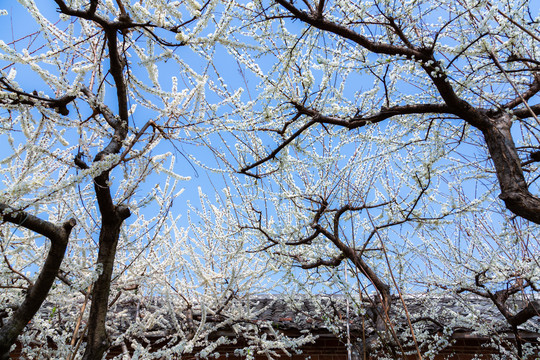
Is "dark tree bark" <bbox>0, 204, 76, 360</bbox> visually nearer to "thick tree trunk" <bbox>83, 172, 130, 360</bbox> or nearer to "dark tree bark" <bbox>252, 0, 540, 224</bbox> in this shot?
"thick tree trunk" <bbox>83, 172, 130, 360</bbox>

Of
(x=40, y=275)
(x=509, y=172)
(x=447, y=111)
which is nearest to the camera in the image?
(x=40, y=275)

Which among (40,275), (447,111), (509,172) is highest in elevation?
(447,111)

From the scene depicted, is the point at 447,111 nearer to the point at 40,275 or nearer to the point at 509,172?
the point at 509,172

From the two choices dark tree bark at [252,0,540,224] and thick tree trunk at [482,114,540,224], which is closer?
thick tree trunk at [482,114,540,224]

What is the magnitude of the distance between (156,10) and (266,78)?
107 cm

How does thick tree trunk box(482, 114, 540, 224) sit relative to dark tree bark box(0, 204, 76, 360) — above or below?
above

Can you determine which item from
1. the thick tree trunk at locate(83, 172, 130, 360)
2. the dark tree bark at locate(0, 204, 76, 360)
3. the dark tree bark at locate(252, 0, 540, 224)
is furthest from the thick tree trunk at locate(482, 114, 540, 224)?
the dark tree bark at locate(0, 204, 76, 360)

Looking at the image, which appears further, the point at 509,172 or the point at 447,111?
the point at 447,111

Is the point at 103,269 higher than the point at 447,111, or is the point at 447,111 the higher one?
the point at 447,111

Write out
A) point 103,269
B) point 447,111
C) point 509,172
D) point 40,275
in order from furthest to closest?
point 447,111 → point 509,172 → point 103,269 → point 40,275

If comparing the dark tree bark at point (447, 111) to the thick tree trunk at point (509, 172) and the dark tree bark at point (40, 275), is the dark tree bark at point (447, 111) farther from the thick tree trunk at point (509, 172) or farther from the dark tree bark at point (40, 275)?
the dark tree bark at point (40, 275)

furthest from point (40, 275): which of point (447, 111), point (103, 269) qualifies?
point (447, 111)

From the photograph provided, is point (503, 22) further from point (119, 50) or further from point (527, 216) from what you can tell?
point (119, 50)

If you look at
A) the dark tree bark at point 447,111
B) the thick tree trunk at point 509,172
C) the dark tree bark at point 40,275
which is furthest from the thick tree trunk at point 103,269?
the thick tree trunk at point 509,172
